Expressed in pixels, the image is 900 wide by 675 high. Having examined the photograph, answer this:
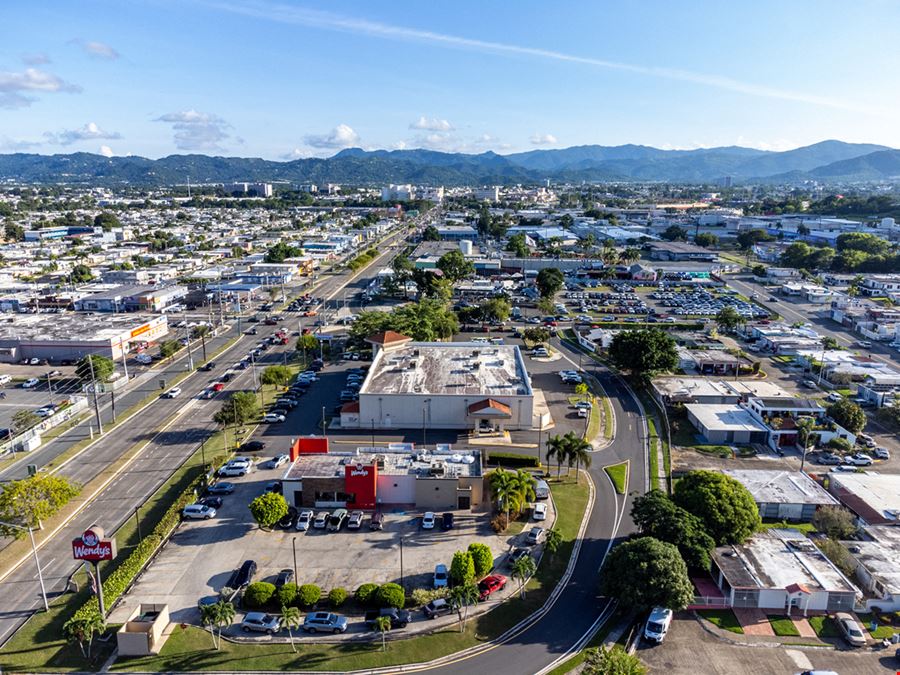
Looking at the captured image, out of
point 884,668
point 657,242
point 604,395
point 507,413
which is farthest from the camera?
point 657,242

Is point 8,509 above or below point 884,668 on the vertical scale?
above

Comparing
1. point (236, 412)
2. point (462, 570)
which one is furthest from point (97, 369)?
point (462, 570)

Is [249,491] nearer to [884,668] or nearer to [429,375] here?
[429,375]

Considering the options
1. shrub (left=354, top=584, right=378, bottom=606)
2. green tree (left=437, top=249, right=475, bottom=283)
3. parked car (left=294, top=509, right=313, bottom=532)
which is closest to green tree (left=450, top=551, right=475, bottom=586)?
shrub (left=354, top=584, right=378, bottom=606)

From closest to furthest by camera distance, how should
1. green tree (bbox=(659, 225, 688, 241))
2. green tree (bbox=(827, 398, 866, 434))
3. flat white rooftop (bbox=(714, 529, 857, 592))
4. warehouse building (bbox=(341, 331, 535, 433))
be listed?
flat white rooftop (bbox=(714, 529, 857, 592)), green tree (bbox=(827, 398, 866, 434)), warehouse building (bbox=(341, 331, 535, 433)), green tree (bbox=(659, 225, 688, 241))

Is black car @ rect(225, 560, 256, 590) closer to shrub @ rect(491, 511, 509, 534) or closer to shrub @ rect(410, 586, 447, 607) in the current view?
shrub @ rect(410, 586, 447, 607)

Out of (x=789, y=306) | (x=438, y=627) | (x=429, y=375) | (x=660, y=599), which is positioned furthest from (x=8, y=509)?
(x=789, y=306)

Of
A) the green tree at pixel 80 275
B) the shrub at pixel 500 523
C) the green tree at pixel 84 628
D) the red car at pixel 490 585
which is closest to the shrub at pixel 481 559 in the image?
the red car at pixel 490 585
